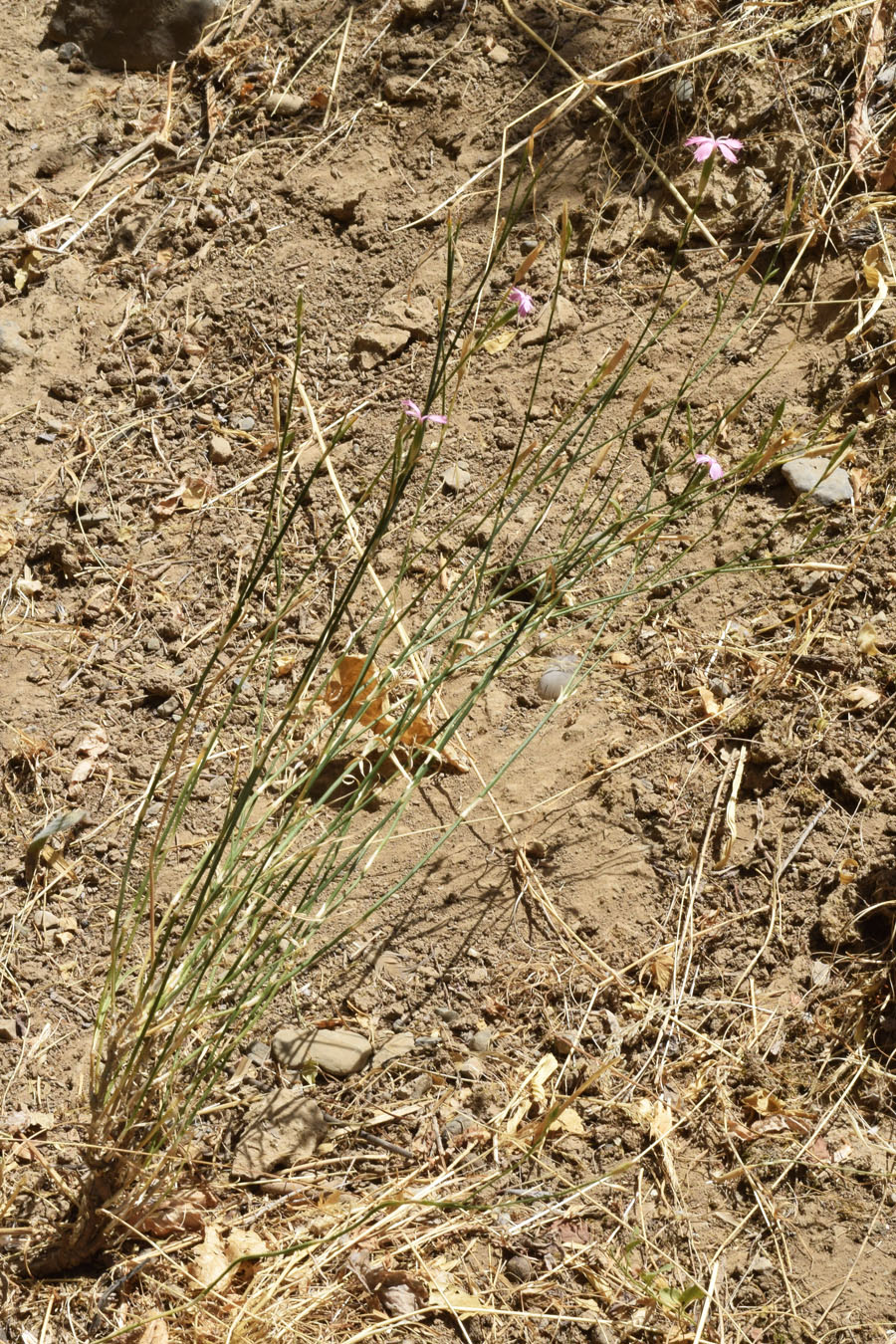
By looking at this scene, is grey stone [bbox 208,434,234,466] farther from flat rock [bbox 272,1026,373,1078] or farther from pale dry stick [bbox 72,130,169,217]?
flat rock [bbox 272,1026,373,1078]

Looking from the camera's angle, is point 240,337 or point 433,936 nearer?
point 433,936

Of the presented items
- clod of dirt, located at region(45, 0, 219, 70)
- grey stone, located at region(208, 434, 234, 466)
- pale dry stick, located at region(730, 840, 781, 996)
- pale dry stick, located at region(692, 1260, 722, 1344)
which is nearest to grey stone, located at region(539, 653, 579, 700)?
pale dry stick, located at region(730, 840, 781, 996)

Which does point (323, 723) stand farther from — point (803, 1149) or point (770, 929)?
point (803, 1149)

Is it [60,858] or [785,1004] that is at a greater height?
[60,858]

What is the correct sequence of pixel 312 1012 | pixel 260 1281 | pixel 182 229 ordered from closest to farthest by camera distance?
pixel 260 1281 → pixel 312 1012 → pixel 182 229

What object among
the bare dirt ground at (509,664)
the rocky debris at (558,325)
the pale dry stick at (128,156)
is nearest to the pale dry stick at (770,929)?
the bare dirt ground at (509,664)

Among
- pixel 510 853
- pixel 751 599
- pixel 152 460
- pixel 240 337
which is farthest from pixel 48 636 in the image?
pixel 751 599

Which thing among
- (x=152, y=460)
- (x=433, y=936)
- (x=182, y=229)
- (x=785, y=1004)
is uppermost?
(x=182, y=229)

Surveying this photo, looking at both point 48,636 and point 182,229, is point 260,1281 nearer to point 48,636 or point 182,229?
point 48,636
